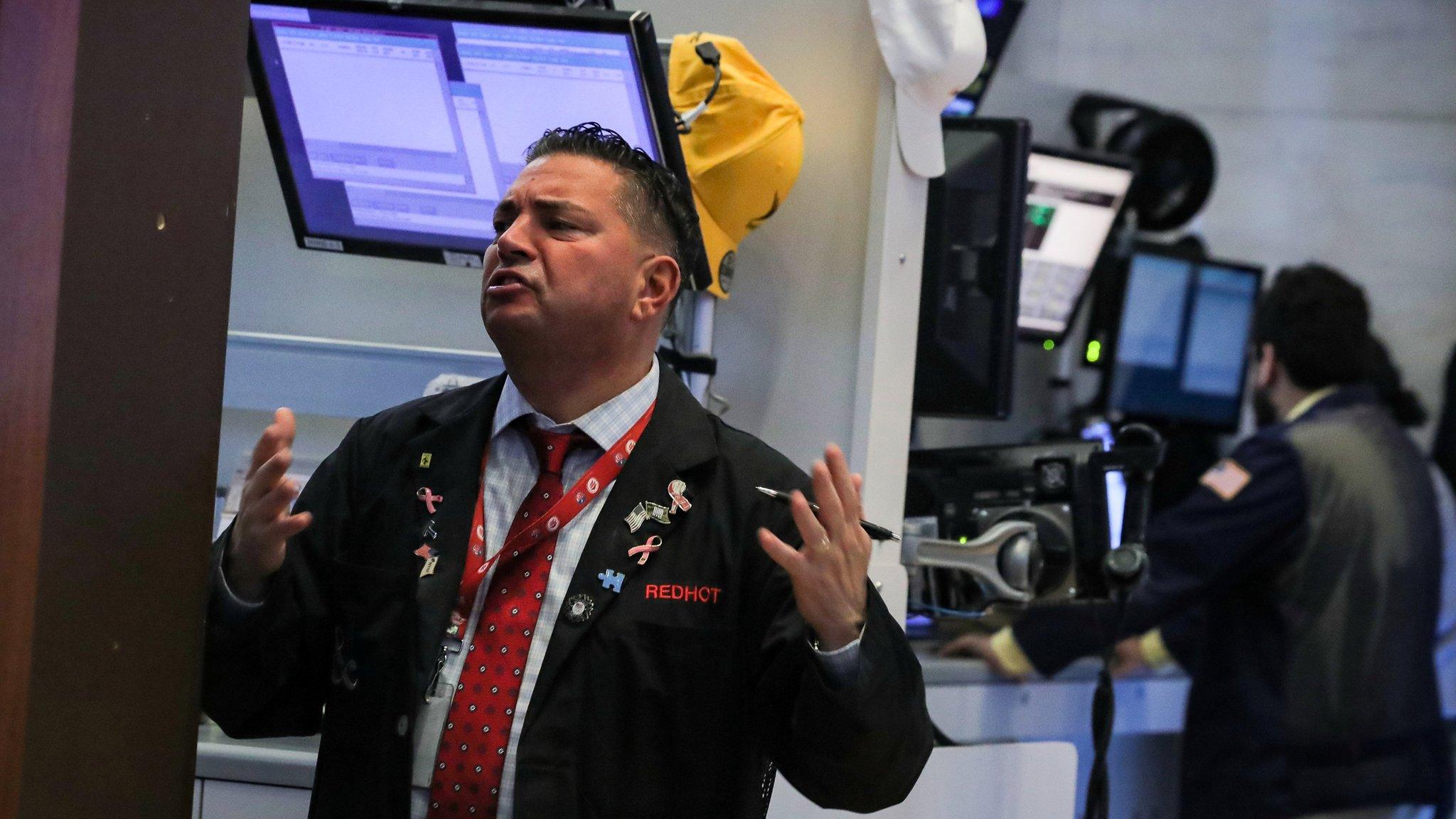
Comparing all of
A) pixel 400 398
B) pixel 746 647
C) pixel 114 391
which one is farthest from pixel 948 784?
pixel 114 391

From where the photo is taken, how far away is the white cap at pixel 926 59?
2307mm

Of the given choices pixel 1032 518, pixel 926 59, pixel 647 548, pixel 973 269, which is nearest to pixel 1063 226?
pixel 973 269

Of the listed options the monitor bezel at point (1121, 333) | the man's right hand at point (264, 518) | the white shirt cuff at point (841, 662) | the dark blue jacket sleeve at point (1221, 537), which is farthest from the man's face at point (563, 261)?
the monitor bezel at point (1121, 333)

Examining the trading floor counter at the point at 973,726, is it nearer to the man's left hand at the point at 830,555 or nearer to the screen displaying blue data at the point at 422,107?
the screen displaying blue data at the point at 422,107

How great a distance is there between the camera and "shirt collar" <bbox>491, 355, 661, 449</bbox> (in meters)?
1.71

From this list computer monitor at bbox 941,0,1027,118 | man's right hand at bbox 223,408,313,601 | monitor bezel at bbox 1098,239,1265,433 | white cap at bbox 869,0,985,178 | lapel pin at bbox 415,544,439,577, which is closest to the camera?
man's right hand at bbox 223,408,313,601

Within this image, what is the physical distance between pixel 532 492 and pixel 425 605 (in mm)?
181

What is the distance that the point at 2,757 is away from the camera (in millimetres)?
866

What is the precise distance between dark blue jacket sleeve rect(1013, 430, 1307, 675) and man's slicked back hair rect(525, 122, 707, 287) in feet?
6.07

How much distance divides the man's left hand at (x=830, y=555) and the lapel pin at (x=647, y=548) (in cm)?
19

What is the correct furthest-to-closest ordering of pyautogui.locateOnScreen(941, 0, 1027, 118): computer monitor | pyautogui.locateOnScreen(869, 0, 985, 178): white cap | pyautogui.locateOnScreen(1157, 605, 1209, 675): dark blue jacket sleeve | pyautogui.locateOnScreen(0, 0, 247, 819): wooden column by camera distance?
pyautogui.locateOnScreen(941, 0, 1027, 118): computer monitor < pyautogui.locateOnScreen(1157, 605, 1209, 675): dark blue jacket sleeve < pyautogui.locateOnScreen(869, 0, 985, 178): white cap < pyautogui.locateOnScreen(0, 0, 247, 819): wooden column

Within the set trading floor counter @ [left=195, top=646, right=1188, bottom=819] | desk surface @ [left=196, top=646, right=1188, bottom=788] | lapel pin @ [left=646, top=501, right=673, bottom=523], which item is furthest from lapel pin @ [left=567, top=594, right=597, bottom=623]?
desk surface @ [left=196, top=646, right=1188, bottom=788]

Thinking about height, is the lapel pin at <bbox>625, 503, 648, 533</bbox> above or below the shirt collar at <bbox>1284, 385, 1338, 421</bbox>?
below

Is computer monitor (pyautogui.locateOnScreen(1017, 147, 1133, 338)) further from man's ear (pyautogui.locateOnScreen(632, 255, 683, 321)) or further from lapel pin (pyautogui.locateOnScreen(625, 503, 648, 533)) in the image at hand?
lapel pin (pyautogui.locateOnScreen(625, 503, 648, 533))
